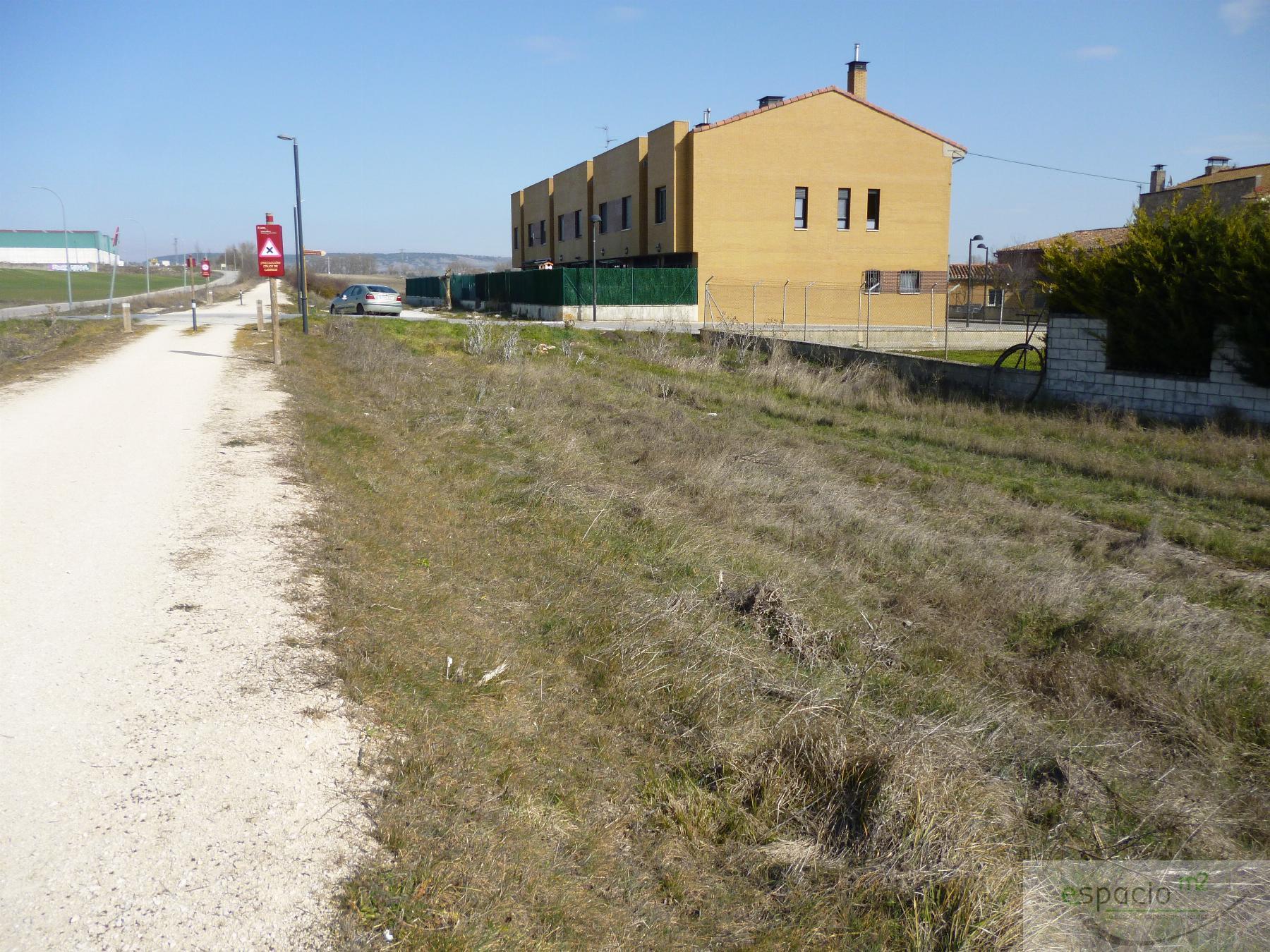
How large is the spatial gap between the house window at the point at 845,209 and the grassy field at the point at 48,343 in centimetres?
2690

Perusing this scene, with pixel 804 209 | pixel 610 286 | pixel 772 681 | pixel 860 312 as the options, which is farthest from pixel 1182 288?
pixel 804 209

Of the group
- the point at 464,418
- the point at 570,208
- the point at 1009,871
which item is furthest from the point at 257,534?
the point at 570,208

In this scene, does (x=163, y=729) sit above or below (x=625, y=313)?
below

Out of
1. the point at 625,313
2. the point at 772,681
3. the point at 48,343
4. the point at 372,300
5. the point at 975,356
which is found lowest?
the point at 772,681

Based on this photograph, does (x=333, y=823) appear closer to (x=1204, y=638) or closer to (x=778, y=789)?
(x=778, y=789)

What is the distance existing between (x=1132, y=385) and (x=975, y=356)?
1349 cm

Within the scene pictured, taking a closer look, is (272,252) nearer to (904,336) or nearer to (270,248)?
(270,248)

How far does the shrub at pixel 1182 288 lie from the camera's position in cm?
1596

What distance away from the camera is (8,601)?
598 centimetres

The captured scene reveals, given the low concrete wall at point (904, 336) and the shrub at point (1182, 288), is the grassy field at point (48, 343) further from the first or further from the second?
the low concrete wall at point (904, 336)

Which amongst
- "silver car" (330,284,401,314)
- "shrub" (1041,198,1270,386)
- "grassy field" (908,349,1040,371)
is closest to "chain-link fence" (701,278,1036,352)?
"grassy field" (908,349,1040,371)

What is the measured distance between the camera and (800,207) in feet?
132

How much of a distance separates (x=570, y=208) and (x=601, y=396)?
3681 centimetres

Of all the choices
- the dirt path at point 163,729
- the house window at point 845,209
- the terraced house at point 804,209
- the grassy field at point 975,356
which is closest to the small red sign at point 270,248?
the dirt path at point 163,729
